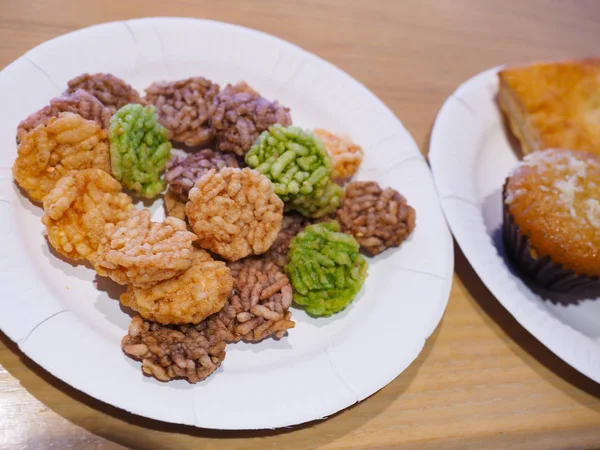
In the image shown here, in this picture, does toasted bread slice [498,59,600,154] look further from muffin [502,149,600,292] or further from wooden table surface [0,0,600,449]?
wooden table surface [0,0,600,449]

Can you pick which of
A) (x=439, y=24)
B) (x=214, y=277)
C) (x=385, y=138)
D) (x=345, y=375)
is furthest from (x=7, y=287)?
(x=439, y=24)

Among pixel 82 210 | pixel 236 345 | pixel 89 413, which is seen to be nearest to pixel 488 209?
pixel 236 345

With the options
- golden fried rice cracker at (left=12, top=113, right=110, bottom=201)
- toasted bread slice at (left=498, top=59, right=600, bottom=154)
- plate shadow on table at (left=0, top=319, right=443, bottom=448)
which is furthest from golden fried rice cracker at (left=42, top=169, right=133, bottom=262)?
toasted bread slice at (left=498, top=59, right=600, bottom=154)

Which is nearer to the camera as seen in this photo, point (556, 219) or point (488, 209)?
point (556, 219)

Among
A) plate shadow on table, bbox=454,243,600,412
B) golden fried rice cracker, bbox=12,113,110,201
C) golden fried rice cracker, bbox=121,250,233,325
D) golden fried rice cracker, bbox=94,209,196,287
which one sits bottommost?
plate shadow on table, bbox=454,243,600,412

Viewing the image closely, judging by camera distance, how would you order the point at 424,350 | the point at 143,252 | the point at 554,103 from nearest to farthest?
1. the point at 143,252
2. the point at 424,350
3. the point at 554,103

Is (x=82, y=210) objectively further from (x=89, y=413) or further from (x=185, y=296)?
(x=89, y=413)

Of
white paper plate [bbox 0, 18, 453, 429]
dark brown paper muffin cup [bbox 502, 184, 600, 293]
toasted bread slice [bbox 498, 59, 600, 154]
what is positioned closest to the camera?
white paper plate [bbox 0, 18, 453, 429]
